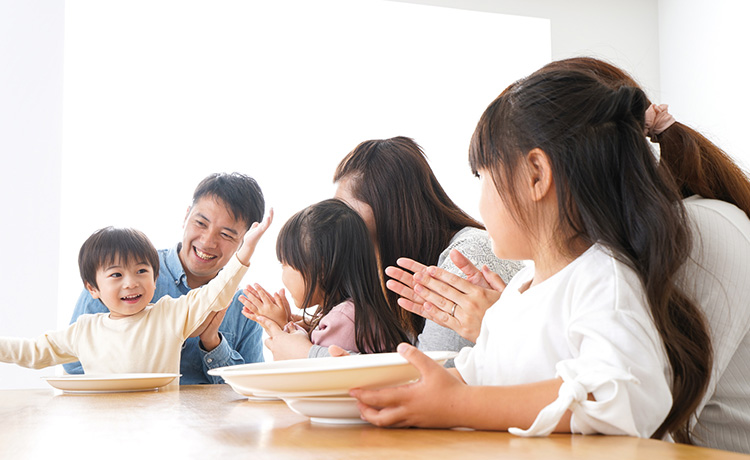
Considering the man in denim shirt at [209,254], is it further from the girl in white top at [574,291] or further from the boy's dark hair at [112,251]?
the girl in white top at [574,291]

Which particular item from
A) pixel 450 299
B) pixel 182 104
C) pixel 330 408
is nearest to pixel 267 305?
pixel 450 299

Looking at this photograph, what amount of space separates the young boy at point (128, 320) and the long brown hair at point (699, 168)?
40.5 inches

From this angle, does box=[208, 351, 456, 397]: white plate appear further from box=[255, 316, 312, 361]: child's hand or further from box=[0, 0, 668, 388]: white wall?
box=[0, 0, 668, 388]: white wall

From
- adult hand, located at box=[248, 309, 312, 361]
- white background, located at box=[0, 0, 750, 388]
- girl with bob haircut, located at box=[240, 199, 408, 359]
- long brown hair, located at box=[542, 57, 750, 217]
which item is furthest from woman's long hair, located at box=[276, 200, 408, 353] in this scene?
white background, located at box=[0, 0, 750, 388]

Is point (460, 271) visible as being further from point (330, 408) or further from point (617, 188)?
point (330, 408)

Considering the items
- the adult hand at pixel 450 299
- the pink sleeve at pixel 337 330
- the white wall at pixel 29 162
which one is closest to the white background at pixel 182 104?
the white wall at pixel 29 162

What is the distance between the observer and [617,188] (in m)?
0.88

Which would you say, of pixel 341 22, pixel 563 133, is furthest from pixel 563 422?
pixel 341 22

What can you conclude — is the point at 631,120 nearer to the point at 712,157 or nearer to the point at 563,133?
the point at 563,133

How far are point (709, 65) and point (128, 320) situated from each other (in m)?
3.81

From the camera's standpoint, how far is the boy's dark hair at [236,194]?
91.0 inches

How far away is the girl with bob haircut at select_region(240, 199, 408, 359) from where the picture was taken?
166cm

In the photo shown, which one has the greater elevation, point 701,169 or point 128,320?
point 701,169

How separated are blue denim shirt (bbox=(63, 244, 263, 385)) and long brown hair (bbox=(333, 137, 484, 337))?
0.60m
